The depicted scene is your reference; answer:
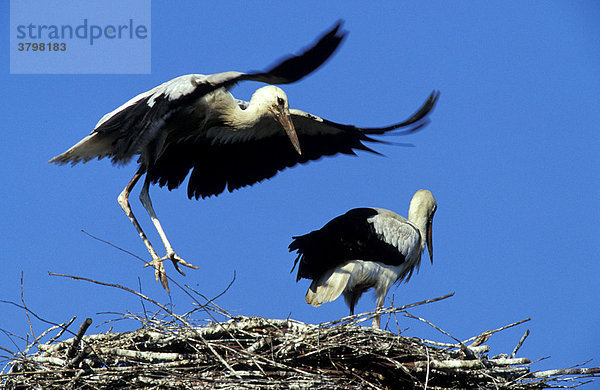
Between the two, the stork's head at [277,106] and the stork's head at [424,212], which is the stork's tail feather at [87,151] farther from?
the stork's head at [424,212]

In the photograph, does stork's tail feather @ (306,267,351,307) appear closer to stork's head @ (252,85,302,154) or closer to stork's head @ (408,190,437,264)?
stork's head @ (252,85,302,154)

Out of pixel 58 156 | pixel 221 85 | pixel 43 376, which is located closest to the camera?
pixel 43 376

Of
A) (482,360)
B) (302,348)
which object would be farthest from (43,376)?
(482,360)

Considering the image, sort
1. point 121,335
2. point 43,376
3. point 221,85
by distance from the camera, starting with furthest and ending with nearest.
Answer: point 221,85, point 121,335, point 43,376

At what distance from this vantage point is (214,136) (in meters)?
7.55

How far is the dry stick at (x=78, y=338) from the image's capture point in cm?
447

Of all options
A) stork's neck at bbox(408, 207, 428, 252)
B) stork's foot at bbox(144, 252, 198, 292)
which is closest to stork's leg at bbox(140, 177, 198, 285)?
stork's foot at bbox(144, 252, 198, 292)

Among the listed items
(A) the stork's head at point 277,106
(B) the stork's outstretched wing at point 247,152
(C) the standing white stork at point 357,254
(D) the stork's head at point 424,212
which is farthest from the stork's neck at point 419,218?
(A) the stork's head at point 277,106

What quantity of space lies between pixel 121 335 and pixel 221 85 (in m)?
1.86

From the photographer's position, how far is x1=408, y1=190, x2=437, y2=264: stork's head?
8.12m

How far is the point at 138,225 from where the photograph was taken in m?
7.17

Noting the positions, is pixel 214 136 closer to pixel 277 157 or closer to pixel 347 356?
pixel 277 157

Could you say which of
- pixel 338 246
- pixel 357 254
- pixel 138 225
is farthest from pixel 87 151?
pixel 357 254

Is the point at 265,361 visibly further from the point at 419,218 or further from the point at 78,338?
the point at 419,218
